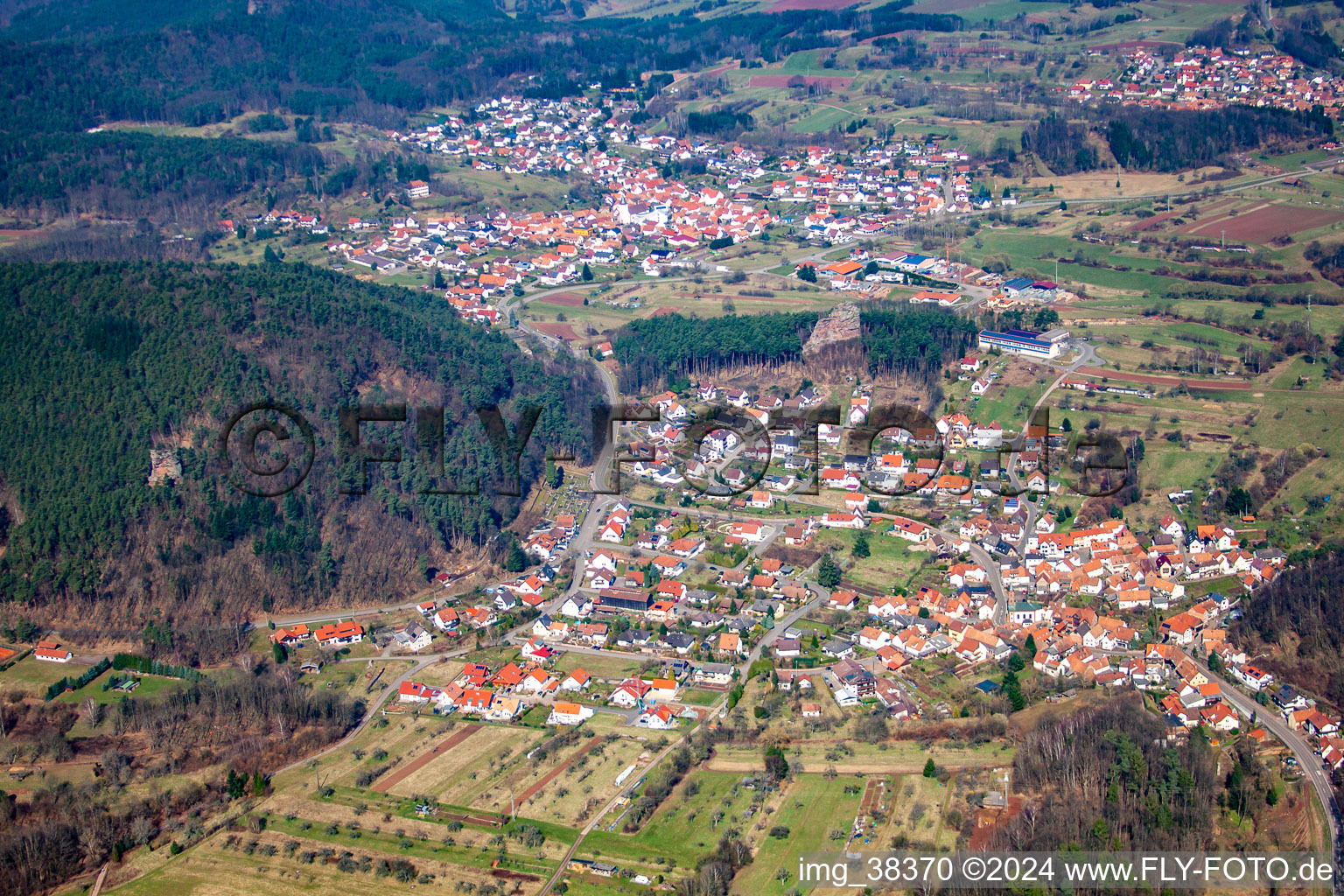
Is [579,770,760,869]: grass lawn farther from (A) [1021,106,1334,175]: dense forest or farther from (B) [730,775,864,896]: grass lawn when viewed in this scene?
(A) [1021,106,1334,175]: dense forest

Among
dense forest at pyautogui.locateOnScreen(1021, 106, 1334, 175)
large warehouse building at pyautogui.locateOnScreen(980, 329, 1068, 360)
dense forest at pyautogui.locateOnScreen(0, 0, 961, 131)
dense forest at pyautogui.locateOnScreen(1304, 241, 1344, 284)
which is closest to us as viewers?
large warehouse building at pyautogui.locateOnScreen(980, 329, 1068, 360)

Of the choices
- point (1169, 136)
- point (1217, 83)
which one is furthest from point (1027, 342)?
point (1217, 83)

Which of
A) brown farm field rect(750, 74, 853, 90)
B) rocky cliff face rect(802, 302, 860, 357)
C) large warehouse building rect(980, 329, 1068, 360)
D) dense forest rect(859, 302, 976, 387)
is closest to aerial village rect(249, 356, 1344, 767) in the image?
dense forest rect(859, 302, 976, 387)

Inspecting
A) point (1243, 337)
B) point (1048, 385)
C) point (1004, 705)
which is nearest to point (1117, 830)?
point (1004, 705)

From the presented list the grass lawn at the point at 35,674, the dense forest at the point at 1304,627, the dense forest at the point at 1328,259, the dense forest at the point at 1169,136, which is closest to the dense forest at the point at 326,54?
the dense forest at the point at 1169,136

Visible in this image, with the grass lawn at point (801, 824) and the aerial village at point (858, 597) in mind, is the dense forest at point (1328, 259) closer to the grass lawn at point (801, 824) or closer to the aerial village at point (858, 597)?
the aerial village at point (858, 597)

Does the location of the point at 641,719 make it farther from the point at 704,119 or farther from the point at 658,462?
the point at 704,119

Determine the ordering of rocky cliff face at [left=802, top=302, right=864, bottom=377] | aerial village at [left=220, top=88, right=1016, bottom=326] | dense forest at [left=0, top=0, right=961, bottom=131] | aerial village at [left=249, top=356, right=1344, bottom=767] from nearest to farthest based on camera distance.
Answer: aerial village at [left=249, top=356, right=1344, bottom=767], rocky cliff face at [left=802, top=302, right=864, bottom=377], aerial village at [left=220, top=88, right=1016, bottom=326], dense forest at [left=0, top=0, right=961, bottom=131]

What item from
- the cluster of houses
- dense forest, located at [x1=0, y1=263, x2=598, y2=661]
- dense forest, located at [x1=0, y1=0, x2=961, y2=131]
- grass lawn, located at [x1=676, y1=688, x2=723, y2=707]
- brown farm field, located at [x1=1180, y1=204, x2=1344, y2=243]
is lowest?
grass lawn, located at [x1=676, y1=688, x2=723, y2=707]
